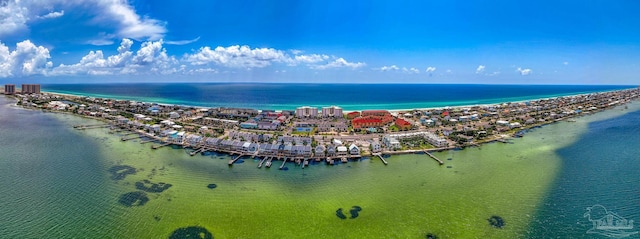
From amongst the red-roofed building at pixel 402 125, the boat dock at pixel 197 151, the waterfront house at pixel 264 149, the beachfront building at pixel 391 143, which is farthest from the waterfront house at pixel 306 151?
the red-roofed building at pixel 402 125

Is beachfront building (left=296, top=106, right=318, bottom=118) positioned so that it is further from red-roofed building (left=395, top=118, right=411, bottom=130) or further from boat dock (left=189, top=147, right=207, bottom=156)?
boat dock (left=189, top=147, right=207, bottom=156)

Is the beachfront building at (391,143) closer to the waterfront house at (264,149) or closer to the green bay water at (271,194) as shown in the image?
the green bay water at (271,194)

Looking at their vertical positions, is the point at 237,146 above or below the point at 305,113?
below

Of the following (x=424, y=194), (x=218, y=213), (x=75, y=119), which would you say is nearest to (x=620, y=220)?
(x=424, y=194)

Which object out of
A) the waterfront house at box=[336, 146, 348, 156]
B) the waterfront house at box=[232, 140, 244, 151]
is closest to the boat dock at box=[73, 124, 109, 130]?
the waterfront house at box=[232, 140, 244, 151]

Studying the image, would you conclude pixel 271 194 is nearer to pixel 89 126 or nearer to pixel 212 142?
pixel 212 142

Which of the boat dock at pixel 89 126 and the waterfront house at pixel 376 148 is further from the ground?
the boat dock at pixel 89 126

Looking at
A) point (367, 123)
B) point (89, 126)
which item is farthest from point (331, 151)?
point (89, 126)

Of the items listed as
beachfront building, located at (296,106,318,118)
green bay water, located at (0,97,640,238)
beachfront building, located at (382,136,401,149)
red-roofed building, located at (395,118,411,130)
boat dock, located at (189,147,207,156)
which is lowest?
green bay water, located at (0,97,640,238)
